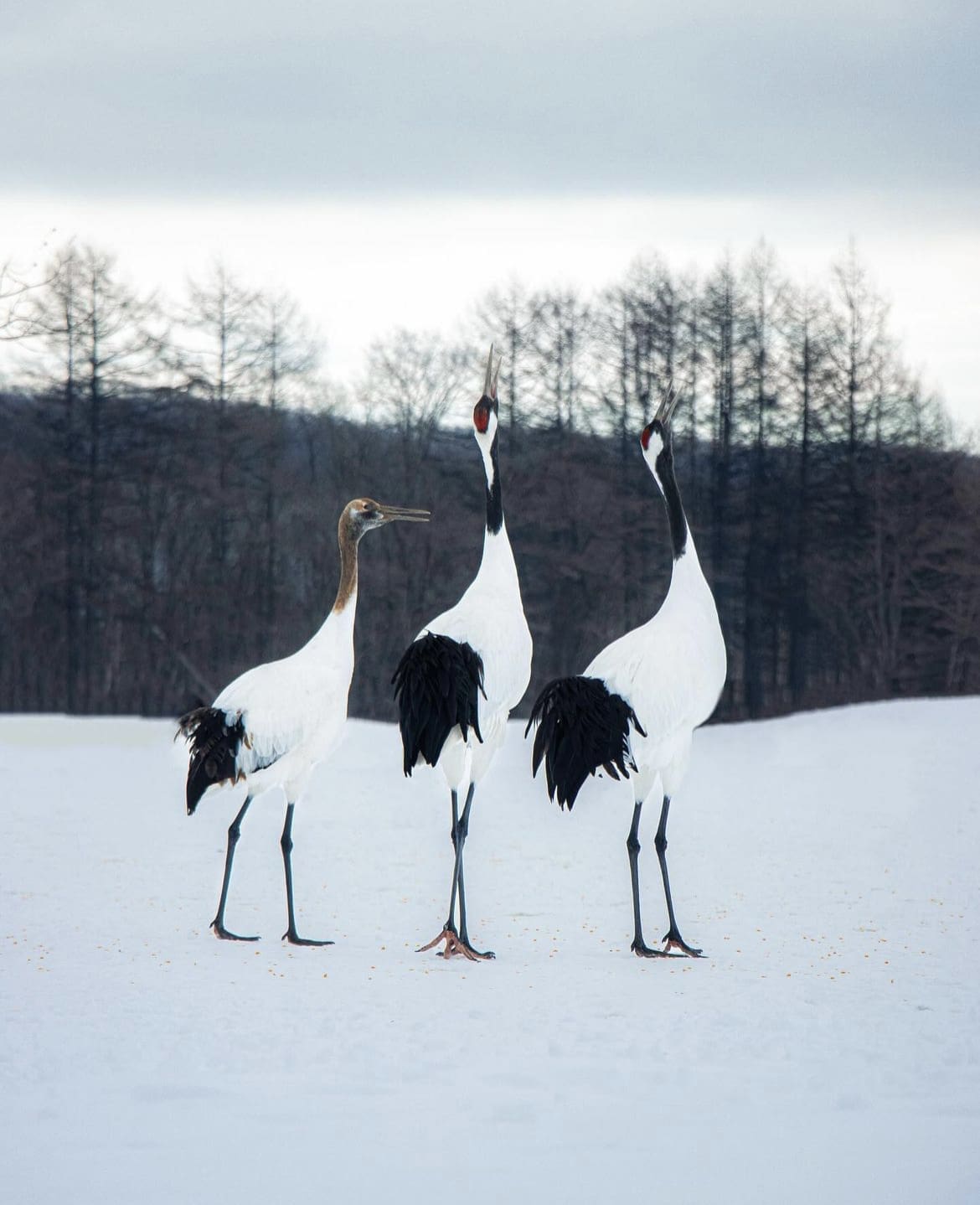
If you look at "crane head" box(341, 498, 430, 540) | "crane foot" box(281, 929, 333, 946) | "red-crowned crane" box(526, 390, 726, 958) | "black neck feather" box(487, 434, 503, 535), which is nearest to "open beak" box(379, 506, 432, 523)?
"crane head" box(341, 498, 430, 540)

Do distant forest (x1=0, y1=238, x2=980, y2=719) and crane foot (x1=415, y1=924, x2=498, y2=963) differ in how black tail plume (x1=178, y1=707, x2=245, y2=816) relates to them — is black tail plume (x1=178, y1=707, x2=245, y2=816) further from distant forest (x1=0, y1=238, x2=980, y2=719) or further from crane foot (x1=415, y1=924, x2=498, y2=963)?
distant forest (x1=0, y1=238, x2=980, y2=719)

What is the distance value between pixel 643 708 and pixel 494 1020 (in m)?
1.95

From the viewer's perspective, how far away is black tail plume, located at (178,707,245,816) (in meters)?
7.90

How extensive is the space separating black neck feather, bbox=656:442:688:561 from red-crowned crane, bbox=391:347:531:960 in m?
0.89

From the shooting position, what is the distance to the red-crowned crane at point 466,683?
24.5 ft

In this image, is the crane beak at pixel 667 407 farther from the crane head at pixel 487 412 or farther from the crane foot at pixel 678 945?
the crane foot at pixel 678 945

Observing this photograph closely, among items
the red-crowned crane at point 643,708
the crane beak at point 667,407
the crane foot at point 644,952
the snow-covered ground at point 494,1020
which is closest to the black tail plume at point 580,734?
the red-crowned crane at point 643,708

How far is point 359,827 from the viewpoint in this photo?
504 inches

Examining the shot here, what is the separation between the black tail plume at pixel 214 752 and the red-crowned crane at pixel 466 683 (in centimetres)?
95

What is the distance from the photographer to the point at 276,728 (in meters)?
7.96

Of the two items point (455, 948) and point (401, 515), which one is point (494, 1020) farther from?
point (401, 515)

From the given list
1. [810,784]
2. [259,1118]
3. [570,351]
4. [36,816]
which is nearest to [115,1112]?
[259,1118]

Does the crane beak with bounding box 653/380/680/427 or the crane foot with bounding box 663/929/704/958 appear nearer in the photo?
the crane foot with bounding box 663/929/704/958

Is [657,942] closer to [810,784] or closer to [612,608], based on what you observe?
[810,784]
